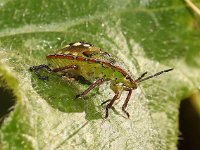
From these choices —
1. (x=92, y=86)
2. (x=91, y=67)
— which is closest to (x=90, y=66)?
(x=91, y=67)

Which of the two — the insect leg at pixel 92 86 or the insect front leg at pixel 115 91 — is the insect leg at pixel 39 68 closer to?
the insect leg at pixel 92 86

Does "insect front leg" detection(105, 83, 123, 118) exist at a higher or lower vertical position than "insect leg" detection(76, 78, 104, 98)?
lower

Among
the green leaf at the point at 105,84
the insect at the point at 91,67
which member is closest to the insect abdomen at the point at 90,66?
the insect at the point at 91,67

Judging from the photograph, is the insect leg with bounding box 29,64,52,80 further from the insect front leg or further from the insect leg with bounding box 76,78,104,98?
the insect front leg

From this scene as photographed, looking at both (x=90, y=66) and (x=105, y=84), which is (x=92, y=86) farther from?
(x=105, y=84)

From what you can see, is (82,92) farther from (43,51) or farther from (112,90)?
(43,51)

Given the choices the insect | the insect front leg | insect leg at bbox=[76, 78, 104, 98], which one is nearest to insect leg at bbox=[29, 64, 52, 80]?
the insect
